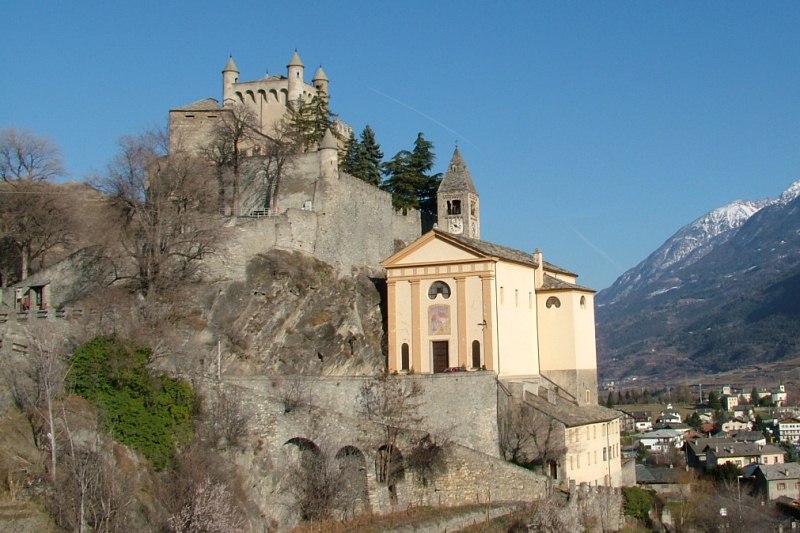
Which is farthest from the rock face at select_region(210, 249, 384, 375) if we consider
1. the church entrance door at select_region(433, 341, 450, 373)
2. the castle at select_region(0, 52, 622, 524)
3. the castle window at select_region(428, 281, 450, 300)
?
the castle window at select_region(428, 281, 450, 300)

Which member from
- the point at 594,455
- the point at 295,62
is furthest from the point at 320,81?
the point at 594,455

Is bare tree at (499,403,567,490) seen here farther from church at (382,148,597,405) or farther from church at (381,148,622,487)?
church at (382,148,597,405)

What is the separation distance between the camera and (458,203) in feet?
210

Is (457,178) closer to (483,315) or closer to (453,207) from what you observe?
(453,207)

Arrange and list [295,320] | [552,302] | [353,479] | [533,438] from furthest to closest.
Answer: [552,302] < [295,320] < [533,438] < [353,479]

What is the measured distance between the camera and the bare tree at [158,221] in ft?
147

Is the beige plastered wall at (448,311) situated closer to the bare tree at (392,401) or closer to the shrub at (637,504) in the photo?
the bare tree at (392,401)

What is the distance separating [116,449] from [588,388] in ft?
104

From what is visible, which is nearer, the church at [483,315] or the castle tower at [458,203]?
the church at [483,315]

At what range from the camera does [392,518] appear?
35656 mm

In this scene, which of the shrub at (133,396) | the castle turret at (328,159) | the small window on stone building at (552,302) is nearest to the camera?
the shrub at (133,396)

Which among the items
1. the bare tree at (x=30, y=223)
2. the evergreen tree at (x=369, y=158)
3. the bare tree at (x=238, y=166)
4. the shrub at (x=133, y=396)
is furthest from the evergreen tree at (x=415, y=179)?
the shrub at (x=133, y=396)

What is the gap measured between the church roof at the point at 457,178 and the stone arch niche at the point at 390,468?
98.2 ft

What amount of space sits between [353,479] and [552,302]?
76.9 ft
